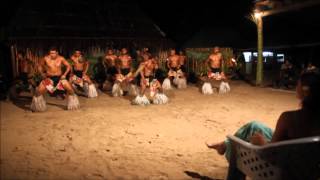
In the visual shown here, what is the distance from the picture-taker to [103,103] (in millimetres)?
10008

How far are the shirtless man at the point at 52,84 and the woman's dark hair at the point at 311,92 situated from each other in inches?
281

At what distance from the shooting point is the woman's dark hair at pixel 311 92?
2.59m

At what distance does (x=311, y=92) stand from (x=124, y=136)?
4114 mm

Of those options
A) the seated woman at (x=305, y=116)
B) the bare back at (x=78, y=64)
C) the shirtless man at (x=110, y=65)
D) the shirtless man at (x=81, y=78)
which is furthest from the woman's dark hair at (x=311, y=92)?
the shirtless man at (x=110, y=65)

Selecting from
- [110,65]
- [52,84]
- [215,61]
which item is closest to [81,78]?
[110,65]

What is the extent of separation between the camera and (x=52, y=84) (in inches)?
352

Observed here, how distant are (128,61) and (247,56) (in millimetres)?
10999

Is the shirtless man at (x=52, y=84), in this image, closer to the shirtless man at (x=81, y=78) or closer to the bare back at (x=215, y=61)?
the shirtless man at (x=81, y=78)

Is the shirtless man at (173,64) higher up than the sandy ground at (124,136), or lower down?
higher up

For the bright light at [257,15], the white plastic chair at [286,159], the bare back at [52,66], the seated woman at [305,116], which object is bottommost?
the white plastic chair at [286,159]

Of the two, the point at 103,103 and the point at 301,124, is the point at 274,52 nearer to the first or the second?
the point at 103,103

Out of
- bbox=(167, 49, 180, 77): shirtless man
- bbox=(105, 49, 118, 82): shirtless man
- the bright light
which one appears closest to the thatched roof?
bbox=(105, 49, 118, 82): shirtless man

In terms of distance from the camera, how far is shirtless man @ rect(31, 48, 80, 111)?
8688mm

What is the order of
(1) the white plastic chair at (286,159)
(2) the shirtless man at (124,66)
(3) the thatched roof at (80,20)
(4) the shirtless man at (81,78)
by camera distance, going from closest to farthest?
(1) the white plastic chair at (286,159) → (4) the shirtless man at (81,78) → (2) the shirtless man at (124,66) → (3) the thatched roof at (80,20)
